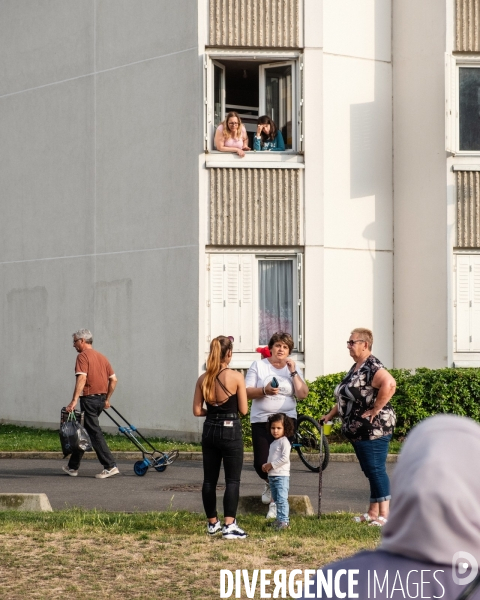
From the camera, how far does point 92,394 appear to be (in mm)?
13820

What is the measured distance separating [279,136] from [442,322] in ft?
14.6

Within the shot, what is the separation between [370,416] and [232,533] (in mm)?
1611

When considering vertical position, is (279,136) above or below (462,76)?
below

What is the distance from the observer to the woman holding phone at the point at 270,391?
1005cm

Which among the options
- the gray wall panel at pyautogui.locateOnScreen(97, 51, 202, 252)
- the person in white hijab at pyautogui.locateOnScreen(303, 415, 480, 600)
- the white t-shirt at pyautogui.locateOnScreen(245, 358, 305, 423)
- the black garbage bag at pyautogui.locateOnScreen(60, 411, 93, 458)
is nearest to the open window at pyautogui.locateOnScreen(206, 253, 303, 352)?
the gray wall panel at pyautogui.locateOnScreen(97, 51, 202, 252)

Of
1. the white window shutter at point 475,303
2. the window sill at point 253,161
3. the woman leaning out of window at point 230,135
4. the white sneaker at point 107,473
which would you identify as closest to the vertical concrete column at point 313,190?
the window sill at point 253,161

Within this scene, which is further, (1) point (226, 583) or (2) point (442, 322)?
(2) point (442, 322)

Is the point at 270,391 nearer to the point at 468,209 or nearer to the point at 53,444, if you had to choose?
the point at 53,444

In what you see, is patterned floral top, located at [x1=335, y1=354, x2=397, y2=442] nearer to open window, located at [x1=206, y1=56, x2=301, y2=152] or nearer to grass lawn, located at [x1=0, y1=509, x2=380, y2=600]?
grass lawn, located at [x1=0, y1=509, x2=380, y2=600]

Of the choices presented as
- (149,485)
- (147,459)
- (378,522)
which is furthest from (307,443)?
(378,522)

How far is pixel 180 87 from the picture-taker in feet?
61.5

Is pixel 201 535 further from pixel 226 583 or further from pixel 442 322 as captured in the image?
pixel 442 322

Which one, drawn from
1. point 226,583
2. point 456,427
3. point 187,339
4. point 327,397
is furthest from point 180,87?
point 456,427

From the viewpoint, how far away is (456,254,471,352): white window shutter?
63.1ft
